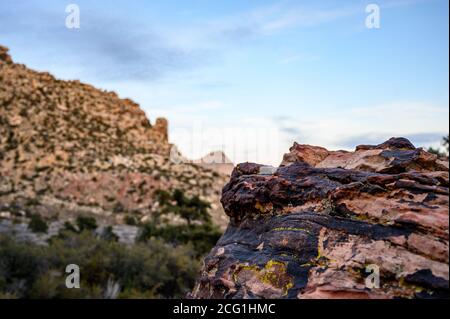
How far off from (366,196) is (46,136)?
39.2 metres

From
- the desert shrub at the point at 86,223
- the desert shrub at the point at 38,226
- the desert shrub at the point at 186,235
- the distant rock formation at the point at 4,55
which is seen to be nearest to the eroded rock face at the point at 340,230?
the desert shrub at the point at 186,235

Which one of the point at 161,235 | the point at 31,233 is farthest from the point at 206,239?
the point at 31,233

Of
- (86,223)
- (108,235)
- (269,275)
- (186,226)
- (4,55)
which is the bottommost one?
(186,226)

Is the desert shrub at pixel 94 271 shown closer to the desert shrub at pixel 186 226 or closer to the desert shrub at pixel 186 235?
the desert shrub at pixel 186 226

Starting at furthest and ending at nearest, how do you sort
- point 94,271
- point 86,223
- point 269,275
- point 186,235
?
point 86,223
point 186,235
point 94,271
point 269,275

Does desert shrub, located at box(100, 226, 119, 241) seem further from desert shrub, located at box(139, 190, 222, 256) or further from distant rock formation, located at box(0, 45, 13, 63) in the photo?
distant rock formation, located at box(0, 45, 13, 63)

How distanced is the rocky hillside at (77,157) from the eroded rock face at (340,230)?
23.0 metres

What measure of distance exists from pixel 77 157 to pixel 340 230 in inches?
1487

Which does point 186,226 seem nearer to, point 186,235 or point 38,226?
point 186,235

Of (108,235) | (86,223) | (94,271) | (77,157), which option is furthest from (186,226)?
(77,157)

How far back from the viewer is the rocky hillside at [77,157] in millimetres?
32000

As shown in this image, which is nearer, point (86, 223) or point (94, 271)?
point (94, 271)

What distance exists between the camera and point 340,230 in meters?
3.69
